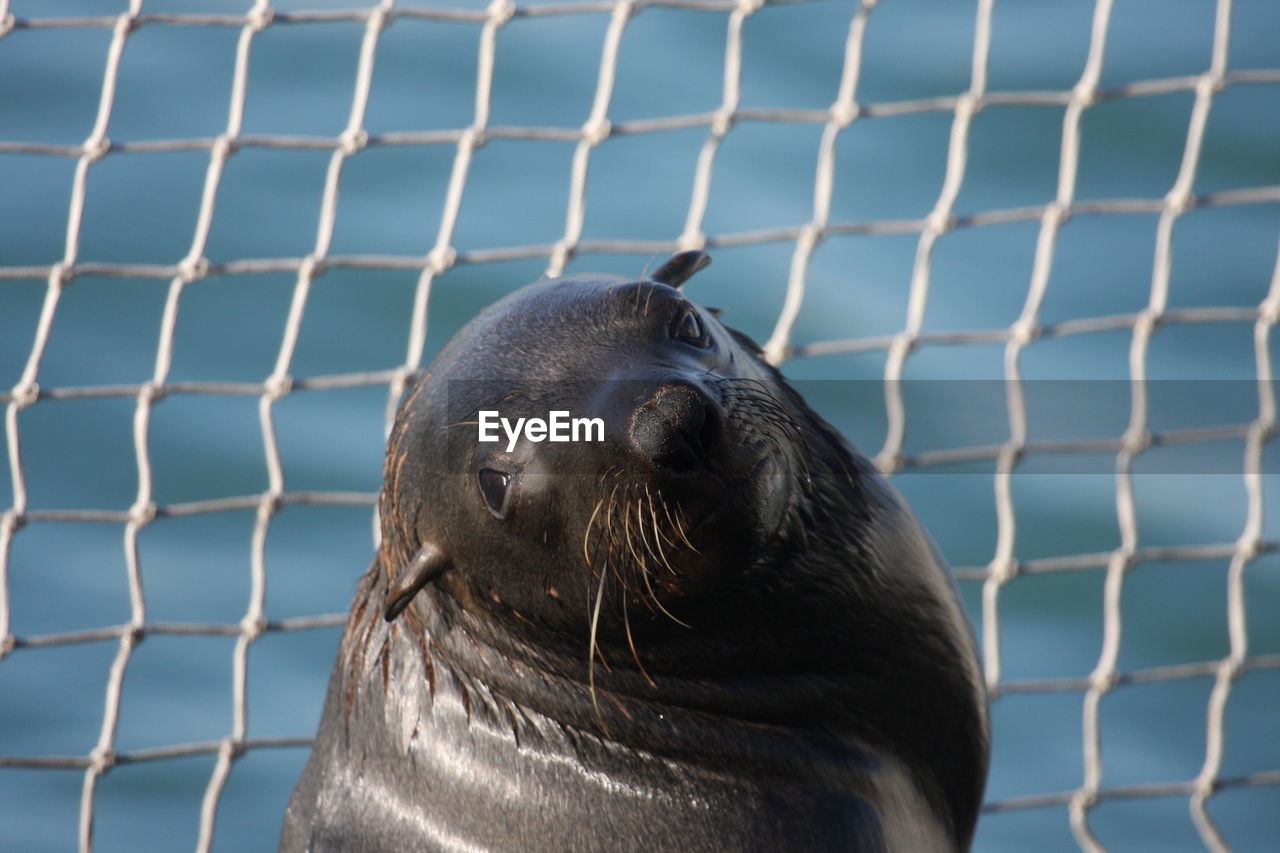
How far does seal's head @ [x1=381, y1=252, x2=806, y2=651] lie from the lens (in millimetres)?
2641

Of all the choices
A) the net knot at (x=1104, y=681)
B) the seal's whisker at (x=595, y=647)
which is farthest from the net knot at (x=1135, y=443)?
the seal's whisker at (x=595, y=647)

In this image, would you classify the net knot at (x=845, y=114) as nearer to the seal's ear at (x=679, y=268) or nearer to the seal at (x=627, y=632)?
the seal's ear at (x=679, y=268)

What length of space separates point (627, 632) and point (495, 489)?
30 centimetres

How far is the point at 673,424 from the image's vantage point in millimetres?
2549

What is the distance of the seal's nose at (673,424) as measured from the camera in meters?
2.55

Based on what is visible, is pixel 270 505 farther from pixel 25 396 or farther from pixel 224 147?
pixel 224 147

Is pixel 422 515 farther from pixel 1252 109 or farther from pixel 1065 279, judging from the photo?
pixel 1252 109

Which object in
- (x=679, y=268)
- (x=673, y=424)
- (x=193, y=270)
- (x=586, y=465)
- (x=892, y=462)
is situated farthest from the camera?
(x=193, y=270)

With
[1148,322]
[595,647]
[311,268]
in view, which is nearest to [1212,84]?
[1148,322]

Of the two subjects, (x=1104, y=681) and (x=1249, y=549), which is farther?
(x=1249, y=549)

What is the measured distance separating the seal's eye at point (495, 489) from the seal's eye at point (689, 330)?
381 millimetres

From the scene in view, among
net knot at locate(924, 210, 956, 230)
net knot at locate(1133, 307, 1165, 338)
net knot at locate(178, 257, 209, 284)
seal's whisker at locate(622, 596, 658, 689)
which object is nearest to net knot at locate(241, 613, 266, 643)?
net knot at locate(178, 257, 209, 284)

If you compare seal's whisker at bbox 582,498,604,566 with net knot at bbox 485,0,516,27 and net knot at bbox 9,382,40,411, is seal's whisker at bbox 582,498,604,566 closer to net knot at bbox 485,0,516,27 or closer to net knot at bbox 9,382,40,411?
net knot at bbox 9,382,40,411

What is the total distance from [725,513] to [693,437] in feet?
0.50
